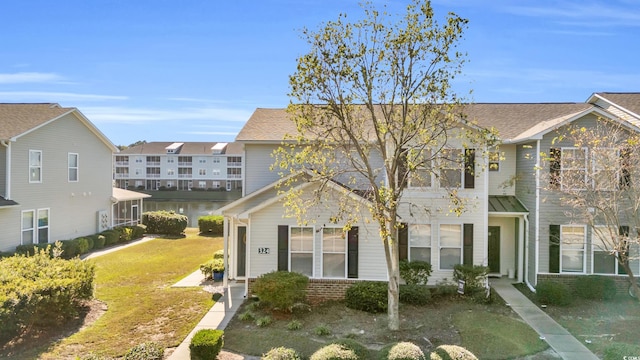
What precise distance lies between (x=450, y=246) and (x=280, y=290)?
263 inches

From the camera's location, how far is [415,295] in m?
13.9

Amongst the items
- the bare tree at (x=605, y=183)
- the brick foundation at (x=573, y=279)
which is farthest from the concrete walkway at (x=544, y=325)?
the bare tree at (x=605, y=183)

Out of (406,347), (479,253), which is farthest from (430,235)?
(406,347)

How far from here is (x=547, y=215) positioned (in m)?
15.6

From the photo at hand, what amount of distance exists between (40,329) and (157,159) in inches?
2577

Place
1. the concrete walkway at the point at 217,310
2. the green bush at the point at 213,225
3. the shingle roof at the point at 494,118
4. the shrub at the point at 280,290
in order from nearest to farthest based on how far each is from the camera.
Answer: the concrete walkway at the point at 217,310 → the shrub at the point at 280,290 → the shingle roof at the point at 494,118 → the green bush at the point at 213,225

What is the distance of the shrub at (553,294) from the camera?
46.5 ft

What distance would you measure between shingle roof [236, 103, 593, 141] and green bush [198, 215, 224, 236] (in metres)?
13.4

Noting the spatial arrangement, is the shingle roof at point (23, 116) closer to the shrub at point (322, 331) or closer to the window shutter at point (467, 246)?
the shrub at point (322, 331)

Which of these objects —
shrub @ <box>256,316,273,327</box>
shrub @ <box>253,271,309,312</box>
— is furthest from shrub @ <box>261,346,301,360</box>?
shrub @ <box>253,271,309,312</box>

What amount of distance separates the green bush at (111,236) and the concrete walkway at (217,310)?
37.2 ft

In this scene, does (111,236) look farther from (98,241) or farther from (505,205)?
(505,205)

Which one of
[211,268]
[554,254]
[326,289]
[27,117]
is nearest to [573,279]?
[554,254]

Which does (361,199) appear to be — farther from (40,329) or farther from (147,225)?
(147,225)
